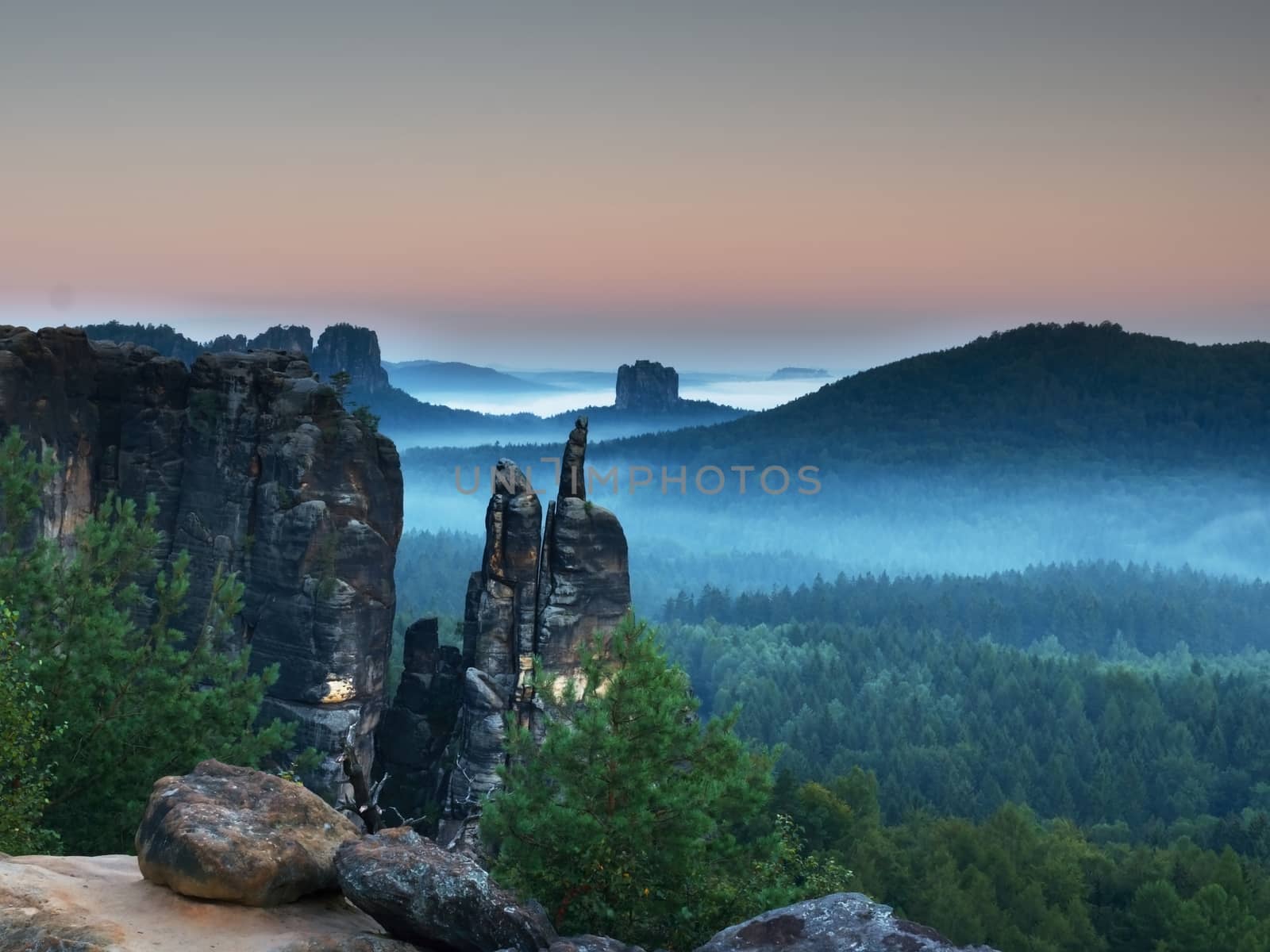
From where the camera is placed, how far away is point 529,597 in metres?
67.2

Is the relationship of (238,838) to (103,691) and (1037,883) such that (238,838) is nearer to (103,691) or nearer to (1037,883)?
(103,691)

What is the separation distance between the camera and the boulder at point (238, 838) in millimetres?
19953

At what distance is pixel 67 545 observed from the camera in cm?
6303

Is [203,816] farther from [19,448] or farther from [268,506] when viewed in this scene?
[268,506]

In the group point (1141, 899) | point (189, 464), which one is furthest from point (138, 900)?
point (1141, 899)

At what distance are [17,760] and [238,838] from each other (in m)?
8.74

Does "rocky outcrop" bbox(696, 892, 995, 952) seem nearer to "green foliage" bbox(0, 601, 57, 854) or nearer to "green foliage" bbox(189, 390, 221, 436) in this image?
"green foliage" bbox(0, 601, 57, 854)

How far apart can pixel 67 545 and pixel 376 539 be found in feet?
52.2

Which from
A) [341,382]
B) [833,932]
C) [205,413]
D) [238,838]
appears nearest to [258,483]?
[205,413]

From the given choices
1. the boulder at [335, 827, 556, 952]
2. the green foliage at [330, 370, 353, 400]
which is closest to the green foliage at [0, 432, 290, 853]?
the boulder at [335, 827, 556, 952]

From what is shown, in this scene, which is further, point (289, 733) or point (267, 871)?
point (289, 733)

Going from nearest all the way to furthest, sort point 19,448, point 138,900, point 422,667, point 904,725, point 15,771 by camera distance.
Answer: point 138,900 < point 15,771 < point 19,448 < point 422,667 < point 904,725

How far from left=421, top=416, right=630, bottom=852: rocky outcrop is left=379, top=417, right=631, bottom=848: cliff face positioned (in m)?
0.04

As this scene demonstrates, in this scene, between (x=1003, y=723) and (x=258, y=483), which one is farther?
(x=1003, y=723)
